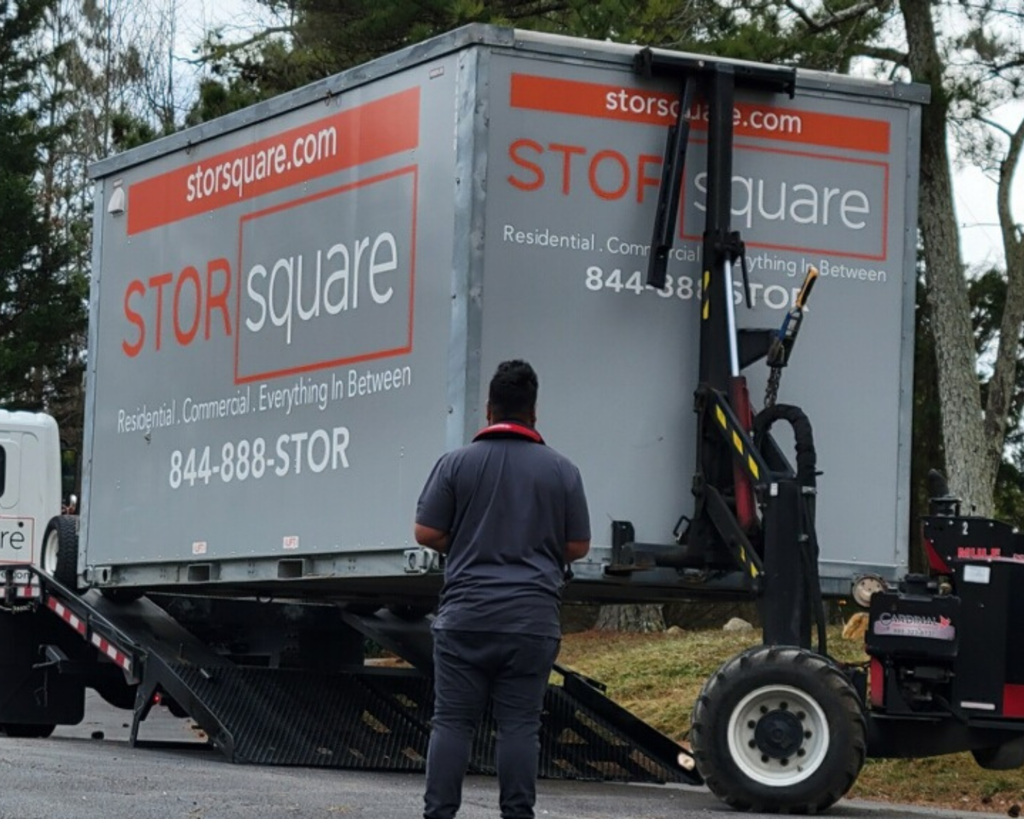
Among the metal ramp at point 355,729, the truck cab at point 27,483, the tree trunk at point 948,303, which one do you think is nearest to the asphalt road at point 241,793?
the metal ramp at point 355,729

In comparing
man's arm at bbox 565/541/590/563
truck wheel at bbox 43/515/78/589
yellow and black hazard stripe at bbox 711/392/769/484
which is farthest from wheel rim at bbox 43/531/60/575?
man's arm at bbox 565/541/590/563

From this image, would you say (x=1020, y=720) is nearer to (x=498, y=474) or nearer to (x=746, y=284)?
(x=746, y=284)

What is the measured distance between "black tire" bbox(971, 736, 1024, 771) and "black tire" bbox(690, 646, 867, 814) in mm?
989

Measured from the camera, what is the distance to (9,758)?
12047 millimetres

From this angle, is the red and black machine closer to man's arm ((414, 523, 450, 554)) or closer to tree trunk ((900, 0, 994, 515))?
man's arm ((414, 523, 450, 554))

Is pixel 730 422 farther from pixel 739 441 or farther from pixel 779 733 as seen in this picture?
pixel 779 733

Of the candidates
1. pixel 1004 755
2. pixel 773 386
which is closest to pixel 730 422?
pixel 773 386

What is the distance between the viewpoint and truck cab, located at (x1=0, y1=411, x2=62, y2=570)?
21.1m

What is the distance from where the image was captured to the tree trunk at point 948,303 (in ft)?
63.3

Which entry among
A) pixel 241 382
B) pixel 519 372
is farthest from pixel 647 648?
pixel 519 372

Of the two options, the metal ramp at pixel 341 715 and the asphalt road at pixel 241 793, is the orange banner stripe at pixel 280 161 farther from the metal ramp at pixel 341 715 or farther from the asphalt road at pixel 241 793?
the asphalt road at pixel 241 793

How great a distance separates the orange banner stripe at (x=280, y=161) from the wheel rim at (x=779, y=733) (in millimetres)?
3447

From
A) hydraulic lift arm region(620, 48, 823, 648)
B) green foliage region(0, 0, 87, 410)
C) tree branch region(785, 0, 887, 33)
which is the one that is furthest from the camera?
green foliage region(0, 0, 87, 410)

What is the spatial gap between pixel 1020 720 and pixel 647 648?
9.54m
